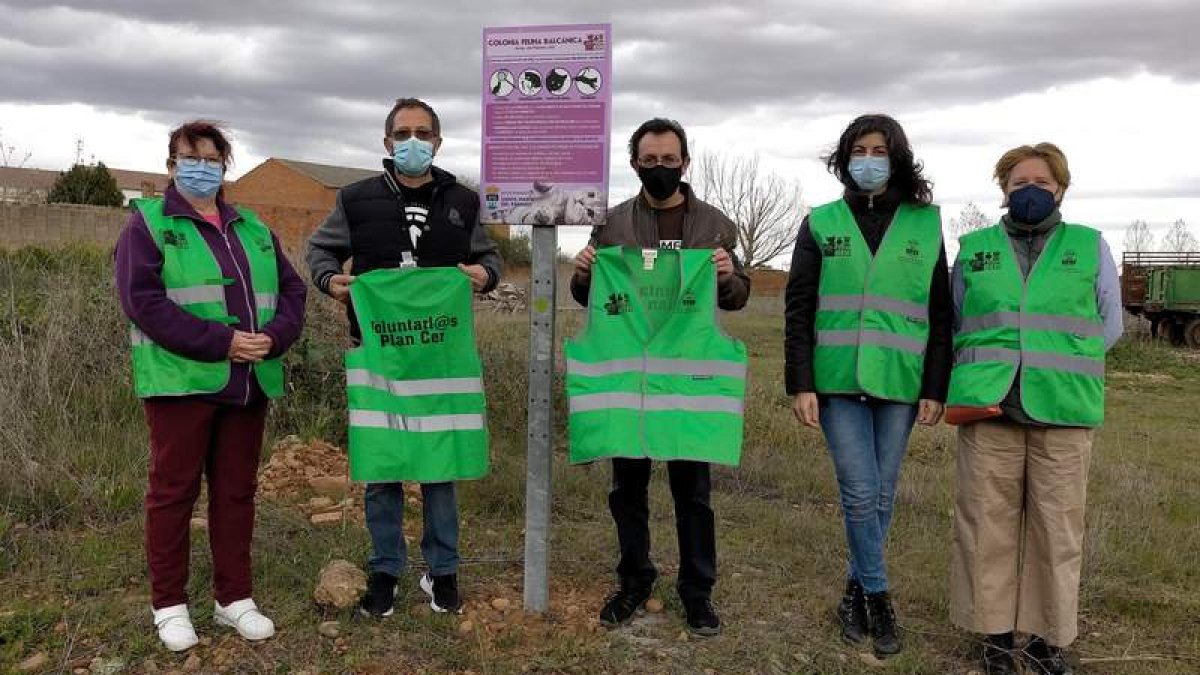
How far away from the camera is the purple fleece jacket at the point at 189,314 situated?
3.47 meters

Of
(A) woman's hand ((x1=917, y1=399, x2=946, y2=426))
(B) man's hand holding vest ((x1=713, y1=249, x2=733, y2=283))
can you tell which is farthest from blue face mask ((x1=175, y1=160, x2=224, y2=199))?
(A) woman's hand ((x1=917, y1=399, x2=946, y2=426))

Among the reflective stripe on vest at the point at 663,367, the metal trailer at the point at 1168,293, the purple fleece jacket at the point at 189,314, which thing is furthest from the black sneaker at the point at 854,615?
the metal trailer at the point at 1168,293

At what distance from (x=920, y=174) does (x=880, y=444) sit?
47.2 inches

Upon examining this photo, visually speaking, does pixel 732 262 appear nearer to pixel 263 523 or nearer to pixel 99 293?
pixel 263 523

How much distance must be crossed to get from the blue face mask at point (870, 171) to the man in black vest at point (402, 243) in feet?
5.47

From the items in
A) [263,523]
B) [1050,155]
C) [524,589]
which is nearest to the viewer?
[1050,155]

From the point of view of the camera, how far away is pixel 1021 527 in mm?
3850

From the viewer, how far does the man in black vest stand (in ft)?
12.8

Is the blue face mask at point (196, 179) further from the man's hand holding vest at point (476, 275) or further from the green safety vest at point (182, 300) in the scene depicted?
the man's hand holding vest at point (476, 275)

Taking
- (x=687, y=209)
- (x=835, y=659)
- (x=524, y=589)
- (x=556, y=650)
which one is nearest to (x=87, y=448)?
(x=524, y=589)

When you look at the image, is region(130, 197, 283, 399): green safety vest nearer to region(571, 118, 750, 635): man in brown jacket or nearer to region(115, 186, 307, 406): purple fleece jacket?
region(115, 186, 307, 406): purple fleece jacket

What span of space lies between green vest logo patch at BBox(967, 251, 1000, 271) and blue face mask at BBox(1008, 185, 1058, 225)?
0.61 ft

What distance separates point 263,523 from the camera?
5102mm

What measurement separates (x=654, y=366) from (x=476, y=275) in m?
0.91
